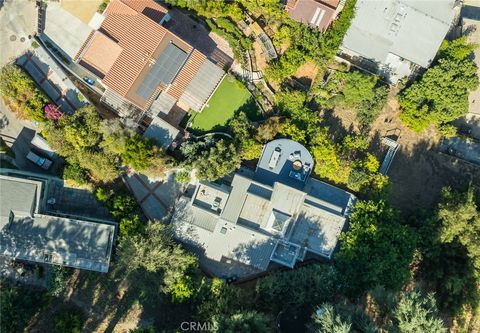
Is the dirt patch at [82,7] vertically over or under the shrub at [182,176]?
over

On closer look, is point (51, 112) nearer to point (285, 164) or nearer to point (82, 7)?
point (82, 7)

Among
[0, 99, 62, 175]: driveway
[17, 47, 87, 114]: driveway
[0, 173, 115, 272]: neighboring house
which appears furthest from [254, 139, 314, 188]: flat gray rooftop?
[0, 99, 62, 175]: driveway

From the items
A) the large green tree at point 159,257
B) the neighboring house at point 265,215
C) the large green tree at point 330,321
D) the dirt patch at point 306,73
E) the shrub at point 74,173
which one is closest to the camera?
the large green tree at point 330,321

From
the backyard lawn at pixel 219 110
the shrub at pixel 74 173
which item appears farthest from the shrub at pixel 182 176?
the shrub at pixel 74 173

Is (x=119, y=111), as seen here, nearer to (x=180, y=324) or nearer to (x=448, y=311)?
(x=180, y=324)

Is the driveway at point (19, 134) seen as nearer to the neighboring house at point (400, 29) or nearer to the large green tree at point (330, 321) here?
the large green tree at point (330, 321)

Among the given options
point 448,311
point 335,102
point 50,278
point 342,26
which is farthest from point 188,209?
point 448,311
